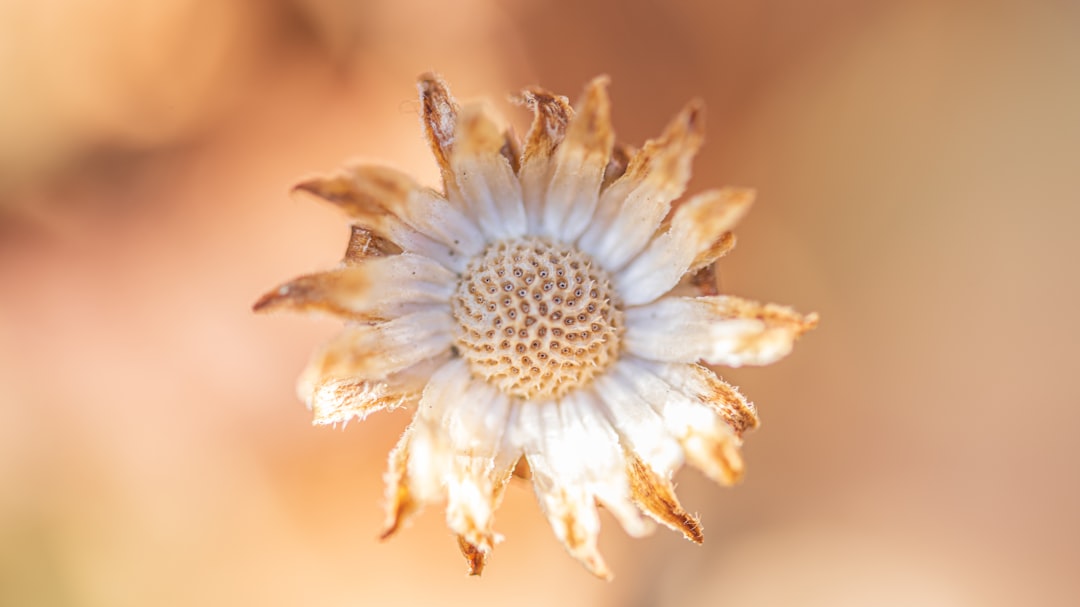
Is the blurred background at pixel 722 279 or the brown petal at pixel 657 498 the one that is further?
the blurred background at pixel 722 279

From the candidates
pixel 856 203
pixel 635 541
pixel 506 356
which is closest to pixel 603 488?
pixel 506 356

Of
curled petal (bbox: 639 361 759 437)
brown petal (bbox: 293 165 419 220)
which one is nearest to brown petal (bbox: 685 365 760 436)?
curled petal (bbox: 639 361 759 437)

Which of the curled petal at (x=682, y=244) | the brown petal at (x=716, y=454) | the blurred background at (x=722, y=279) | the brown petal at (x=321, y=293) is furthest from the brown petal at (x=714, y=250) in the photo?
the blurred background at (x=722, y=279)

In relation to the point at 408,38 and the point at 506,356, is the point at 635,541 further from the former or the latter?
the point at 408,38

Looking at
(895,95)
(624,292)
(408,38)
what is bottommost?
(624,292)

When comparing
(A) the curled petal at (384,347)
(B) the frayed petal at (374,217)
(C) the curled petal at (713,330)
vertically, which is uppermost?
(C) the curled petal at (713,330)

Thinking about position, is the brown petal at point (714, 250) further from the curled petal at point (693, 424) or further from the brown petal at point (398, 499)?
the brown petal at point (398, 499)
